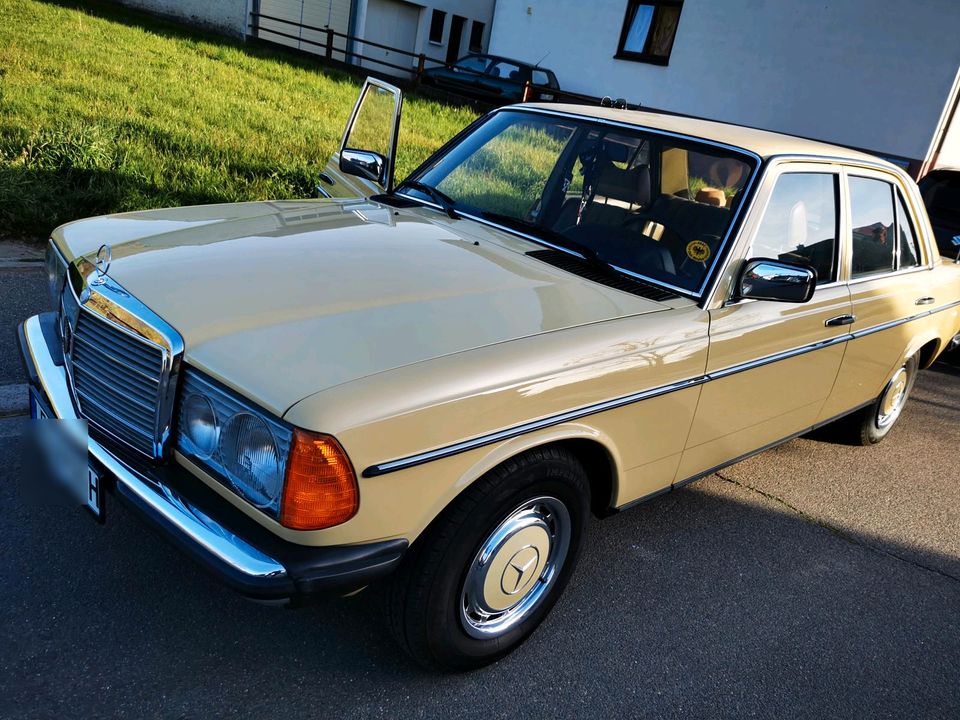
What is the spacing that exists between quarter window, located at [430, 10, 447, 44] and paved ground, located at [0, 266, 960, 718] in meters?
25.9

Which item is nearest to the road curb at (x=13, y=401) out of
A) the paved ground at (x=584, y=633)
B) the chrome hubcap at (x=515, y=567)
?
the paved ground at (x=584, y=633)

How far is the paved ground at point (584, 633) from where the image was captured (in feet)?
8.02

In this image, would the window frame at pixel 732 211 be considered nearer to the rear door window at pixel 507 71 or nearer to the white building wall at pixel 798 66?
the white building wall at pixel 798 66

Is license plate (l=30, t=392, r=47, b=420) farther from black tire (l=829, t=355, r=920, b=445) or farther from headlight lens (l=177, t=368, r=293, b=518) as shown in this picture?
black tire (l=829, t=355, r=920, b=445)

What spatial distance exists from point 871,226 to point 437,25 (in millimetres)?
25680

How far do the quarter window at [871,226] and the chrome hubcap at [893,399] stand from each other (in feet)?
3.13

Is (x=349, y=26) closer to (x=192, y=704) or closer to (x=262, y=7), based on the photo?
(x=262, y=7)

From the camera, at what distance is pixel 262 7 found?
22875 mm

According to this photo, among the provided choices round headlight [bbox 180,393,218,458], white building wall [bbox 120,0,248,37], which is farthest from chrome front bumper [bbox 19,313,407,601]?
white building wall [bbox 120,0,248,37]

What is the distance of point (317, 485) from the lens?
2.04 metres

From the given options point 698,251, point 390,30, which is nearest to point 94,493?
point 698,251

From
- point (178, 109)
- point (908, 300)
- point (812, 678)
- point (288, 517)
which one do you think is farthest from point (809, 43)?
point (288, 517)

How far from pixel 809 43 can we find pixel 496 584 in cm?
1504

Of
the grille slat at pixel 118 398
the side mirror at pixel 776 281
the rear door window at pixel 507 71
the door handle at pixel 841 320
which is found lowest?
the grille slat at pixel 118 398
